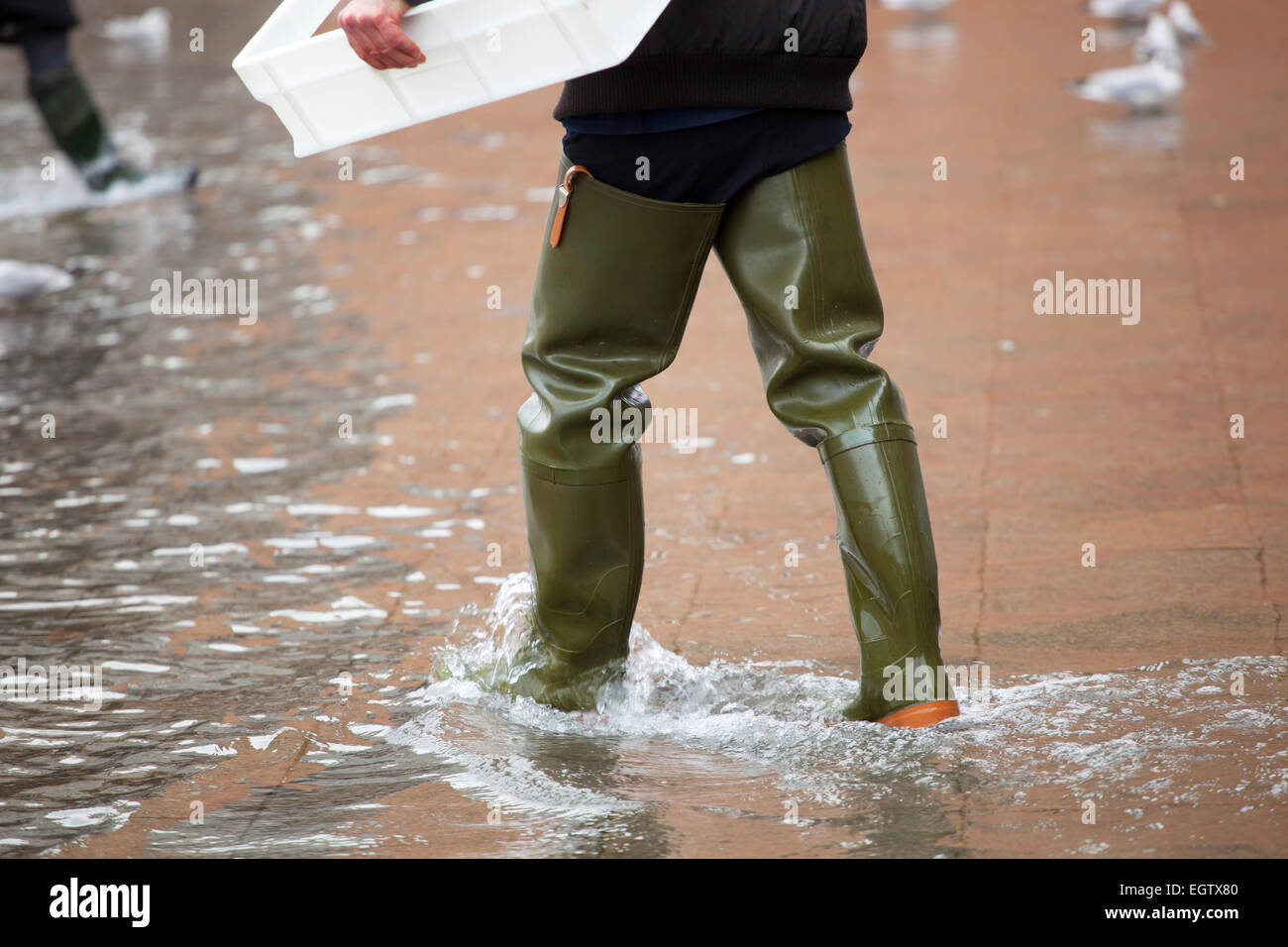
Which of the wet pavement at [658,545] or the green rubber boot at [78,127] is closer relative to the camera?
the wet pavement at [658,545]

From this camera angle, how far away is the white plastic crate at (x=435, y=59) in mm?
2129

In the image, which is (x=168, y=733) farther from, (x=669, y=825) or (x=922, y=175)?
(x=922, y=175)

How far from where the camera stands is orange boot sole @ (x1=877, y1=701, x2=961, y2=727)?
7.73 feet

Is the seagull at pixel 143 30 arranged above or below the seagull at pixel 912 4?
above

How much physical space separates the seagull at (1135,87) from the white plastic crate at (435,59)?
18.6 feet

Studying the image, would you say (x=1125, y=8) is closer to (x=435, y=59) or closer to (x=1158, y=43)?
(x=1158, y=43)

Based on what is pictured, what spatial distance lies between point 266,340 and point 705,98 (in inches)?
121

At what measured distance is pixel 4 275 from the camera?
18.0 ft

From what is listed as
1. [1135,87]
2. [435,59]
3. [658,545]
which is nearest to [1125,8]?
[1135,87]

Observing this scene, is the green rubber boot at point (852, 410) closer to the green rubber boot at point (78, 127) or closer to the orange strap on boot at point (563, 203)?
the orange strap on boot at point (563, 203)

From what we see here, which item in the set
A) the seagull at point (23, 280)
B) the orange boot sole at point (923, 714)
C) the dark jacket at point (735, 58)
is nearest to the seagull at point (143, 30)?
the seagull at point (23, 280)

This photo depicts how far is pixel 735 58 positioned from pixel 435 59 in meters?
0.42

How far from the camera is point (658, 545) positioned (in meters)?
3.44

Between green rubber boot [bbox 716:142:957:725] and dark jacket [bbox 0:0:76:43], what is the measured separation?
5.34 metres
